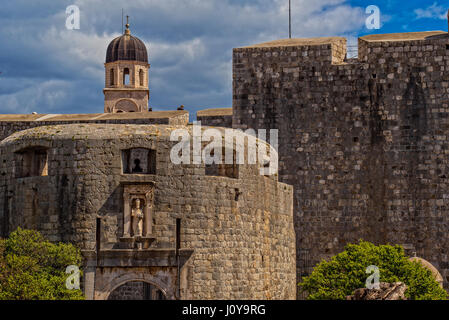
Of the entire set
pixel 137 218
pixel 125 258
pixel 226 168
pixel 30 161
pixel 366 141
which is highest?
pixel 366 141

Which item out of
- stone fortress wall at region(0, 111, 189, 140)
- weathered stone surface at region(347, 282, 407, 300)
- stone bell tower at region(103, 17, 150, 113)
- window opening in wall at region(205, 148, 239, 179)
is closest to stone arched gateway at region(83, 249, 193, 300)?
window opening in wall at region(205, 148, 239, 179)

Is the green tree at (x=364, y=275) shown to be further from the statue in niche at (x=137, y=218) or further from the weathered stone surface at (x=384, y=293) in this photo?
Result: the statue in niche at (x=137, y=218)

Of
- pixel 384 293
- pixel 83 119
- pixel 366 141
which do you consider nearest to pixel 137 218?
pixel 384 293

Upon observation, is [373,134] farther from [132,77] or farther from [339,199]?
[132,77]

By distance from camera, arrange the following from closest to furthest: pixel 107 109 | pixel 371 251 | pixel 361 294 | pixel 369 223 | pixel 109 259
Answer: pixel 361 294 < pixel 109 259 < pixel 371 251 < pixel 369 223 < pixel 107 109

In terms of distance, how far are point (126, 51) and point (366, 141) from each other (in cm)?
3684

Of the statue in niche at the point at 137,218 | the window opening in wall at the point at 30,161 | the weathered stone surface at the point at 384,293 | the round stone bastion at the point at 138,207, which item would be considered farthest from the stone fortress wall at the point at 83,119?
the weathered stone surface at the point at 384,293

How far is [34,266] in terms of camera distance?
25547 mm

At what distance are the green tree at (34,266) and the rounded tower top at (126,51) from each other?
143 ft

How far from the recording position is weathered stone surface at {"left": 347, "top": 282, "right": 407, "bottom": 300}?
23531mm

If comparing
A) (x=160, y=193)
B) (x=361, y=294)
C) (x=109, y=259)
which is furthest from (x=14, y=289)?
(x=361, y=294)

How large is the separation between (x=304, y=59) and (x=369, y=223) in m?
6.32

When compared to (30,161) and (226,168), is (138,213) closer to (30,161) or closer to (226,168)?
(226,168)

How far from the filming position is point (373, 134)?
3488 centimetres
